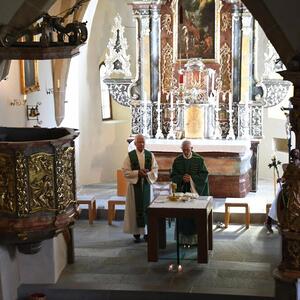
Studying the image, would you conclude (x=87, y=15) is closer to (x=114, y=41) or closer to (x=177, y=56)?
(x=114, y=41)

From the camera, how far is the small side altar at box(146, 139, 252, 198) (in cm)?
1385

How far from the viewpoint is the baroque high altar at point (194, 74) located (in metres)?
14.8

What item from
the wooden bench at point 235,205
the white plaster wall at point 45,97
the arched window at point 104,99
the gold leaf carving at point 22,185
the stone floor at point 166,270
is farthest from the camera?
the arched window at point 104,99

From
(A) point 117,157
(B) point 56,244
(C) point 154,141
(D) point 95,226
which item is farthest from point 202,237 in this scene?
(A) point 117,157

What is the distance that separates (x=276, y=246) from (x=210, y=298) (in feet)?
8.36

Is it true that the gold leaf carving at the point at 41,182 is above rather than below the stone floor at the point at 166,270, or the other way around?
above

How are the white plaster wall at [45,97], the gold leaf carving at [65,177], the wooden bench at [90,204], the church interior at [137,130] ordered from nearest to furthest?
the gold leaf carving at [65,177]
the church interior at [137,130]
the wooden bench at [90,204]
the white plaster wall at [45,97]

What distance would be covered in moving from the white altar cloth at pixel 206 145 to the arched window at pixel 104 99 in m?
2.53

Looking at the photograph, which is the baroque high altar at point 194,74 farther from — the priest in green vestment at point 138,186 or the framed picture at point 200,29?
the priest in green vestment at point 138,186

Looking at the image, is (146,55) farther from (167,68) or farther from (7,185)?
(7,185)

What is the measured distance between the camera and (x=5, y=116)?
10812mm

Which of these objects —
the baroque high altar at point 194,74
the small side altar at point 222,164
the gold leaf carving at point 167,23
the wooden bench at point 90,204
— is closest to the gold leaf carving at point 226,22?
the baroque high altar at point 194,74

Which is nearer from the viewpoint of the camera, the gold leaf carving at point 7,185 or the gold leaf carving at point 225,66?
the gold leaf carving at point 7,185

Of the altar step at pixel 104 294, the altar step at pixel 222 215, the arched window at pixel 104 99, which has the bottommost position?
the altar step at pixel 104 294
